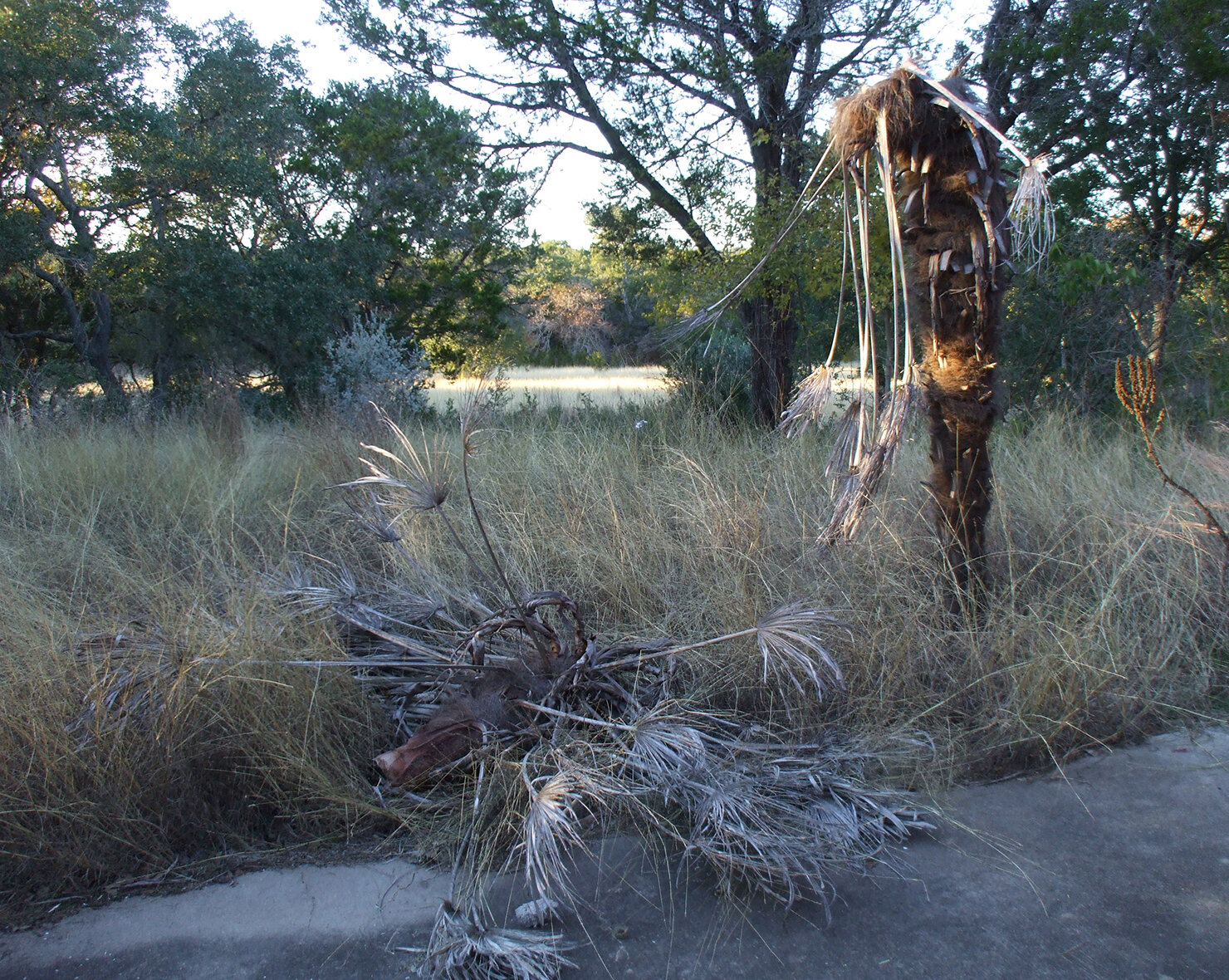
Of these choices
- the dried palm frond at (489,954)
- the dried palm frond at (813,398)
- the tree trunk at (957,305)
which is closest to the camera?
the dried palm frond at (489,954)

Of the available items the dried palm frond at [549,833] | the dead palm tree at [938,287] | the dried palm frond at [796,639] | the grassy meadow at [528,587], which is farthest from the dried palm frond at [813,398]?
the dried palm frond at [549,833]

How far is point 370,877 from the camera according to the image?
2.55 metres

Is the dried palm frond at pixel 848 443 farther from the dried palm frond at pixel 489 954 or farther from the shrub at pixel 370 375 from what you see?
the shrub at pixel 370 375

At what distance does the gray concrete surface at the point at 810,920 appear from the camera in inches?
84.6

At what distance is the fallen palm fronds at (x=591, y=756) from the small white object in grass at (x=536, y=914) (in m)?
0.02

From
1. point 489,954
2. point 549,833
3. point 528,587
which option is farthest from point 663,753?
point 528,587

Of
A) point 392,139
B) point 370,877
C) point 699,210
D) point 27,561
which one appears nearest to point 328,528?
point 27,561

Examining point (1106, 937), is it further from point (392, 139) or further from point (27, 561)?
point (392, 139)

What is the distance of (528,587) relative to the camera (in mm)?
4305

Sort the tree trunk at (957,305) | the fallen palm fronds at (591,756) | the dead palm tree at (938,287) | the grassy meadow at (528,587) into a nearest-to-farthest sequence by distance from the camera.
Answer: the fallen palm fronds at (591,756) < the grassy meadow at (528,587) < the dead palm tree at (938,287) < the tree trunk at (957,305)

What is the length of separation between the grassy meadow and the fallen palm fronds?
18 centimetres

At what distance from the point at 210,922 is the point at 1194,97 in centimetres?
1356

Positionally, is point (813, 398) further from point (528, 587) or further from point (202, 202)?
point (202, 202)

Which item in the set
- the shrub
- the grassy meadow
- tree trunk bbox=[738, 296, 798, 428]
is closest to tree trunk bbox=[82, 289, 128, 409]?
the shrub
